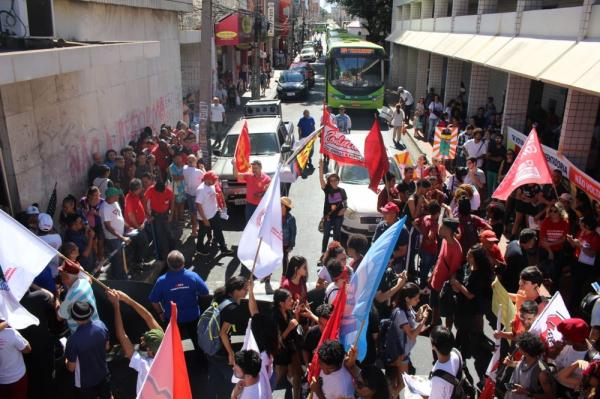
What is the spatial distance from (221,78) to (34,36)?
23.4 meters

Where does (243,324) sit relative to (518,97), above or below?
below

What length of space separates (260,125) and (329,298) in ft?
30.8

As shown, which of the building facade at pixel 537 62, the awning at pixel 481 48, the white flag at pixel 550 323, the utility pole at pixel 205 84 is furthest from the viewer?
the awning at pixel 481 48

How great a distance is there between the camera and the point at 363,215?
9.96 m

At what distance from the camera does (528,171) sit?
288 inches

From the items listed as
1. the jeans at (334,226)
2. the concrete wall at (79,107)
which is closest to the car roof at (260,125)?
the concrete wall at (79,107)

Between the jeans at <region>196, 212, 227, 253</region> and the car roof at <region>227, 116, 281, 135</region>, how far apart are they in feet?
14.2

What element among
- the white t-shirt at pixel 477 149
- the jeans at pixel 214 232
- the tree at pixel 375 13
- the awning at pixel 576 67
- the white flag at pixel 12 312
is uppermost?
the tree at pixel 375 13

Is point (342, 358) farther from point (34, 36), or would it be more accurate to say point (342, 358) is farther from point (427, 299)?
point (34, 36)

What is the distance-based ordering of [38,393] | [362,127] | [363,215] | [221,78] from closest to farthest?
[38,393] → [363,215] → [362,127] → [221,78]

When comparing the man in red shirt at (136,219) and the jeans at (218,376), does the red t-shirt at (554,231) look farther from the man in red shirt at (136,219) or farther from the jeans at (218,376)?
the man in red shirt at (136,219)

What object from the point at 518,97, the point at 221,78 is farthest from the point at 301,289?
the point at 221,78

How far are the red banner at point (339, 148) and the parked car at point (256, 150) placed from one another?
268cm

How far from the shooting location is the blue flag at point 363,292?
15.5 ft
